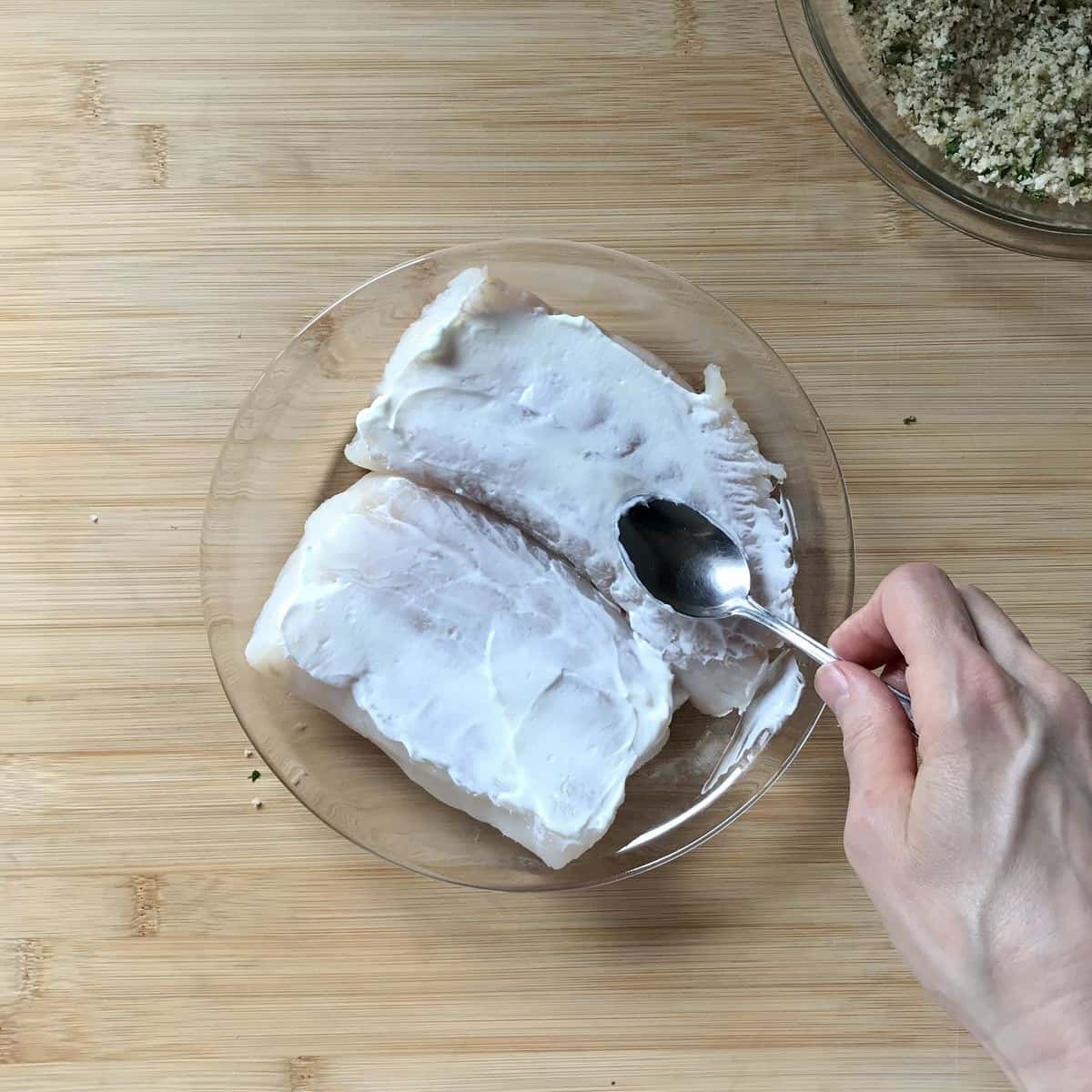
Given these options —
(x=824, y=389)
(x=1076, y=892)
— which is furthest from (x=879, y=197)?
(x=1076, y=892)

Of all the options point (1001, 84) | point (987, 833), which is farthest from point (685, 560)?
point (1001, 84)

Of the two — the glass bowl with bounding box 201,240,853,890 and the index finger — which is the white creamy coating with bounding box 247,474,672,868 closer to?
the glass bowl with bounding box 201,240,853,890

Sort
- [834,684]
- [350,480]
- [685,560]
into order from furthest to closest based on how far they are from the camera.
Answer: [350,480] → [685,560] → [834,684]

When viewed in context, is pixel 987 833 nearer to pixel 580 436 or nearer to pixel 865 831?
pixel 865 831

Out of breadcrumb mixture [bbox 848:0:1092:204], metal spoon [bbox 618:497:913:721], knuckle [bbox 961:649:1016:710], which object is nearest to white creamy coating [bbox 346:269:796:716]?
metal spoon [bbox 618:497:913:721]

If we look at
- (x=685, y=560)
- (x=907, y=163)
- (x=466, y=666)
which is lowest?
(x=466, y=666)

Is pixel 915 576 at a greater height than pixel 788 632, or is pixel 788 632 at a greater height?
pixel 915 576

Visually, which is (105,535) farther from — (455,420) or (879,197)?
(879,197)
